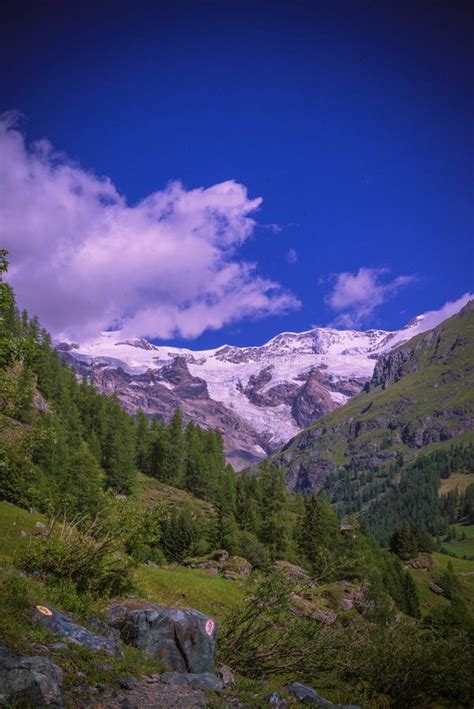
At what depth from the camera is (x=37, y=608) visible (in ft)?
49.1

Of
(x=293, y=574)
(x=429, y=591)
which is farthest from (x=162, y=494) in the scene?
(x=429, y=591)

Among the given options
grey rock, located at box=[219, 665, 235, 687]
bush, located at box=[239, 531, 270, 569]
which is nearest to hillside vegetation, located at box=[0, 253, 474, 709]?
grey rock, located at box=[219, 665, 235, 687]

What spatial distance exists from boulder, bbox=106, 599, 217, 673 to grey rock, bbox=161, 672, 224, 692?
1125mm

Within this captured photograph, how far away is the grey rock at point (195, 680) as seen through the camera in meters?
14.3

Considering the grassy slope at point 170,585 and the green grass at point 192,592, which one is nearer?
the grassy slope at point 170,585

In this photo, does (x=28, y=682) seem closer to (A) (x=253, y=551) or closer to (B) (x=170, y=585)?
(B) (x=170, y=585)

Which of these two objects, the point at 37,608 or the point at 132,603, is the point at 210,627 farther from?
the point at 37,608

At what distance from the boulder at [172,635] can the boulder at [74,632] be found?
60.3 inches

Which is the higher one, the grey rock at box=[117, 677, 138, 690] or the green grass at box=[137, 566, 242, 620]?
the grey rock at box=[117, 677, 138, 690]

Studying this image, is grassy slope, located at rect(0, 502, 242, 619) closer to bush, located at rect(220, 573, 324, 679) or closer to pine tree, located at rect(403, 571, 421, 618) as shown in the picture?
bush, located at rect(220, 573, 324, 679)

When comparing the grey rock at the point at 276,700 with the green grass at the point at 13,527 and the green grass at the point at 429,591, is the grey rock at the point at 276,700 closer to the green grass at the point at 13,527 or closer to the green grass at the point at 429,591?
the green grass at the point at 13,527

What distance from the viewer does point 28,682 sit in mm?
10242

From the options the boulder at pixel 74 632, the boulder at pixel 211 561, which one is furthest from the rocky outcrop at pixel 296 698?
the boulder at pixel 211 561

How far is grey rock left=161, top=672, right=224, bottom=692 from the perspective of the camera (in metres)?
14.3
